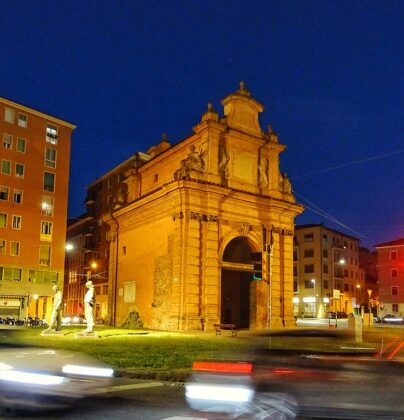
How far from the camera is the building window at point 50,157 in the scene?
216ft

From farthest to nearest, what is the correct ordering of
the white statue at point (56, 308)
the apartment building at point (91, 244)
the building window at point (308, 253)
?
1. the building window at point (308, 253)
2. the apartment building at point (91, 244)
3. the white statue at point (56, 308)

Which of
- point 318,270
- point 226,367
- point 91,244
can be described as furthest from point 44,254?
point 226,367

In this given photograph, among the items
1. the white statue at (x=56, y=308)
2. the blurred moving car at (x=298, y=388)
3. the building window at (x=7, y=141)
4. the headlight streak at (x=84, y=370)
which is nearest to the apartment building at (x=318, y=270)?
the building window at (x=7, y=141)

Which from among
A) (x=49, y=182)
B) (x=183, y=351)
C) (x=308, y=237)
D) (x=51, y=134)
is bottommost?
(x=183, y=351)

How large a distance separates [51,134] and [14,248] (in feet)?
49.9

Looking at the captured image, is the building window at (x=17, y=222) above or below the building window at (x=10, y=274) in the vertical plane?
above

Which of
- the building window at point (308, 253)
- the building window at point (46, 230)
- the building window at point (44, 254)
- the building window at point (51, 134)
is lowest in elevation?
the building window at point (44, 254)

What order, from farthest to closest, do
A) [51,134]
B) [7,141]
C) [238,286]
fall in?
[51,134]
[7,141]
[238,286]

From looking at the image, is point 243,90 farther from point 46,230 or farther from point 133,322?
point 46,230

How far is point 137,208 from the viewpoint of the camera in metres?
41.8

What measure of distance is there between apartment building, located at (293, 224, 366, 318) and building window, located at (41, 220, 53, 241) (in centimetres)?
5290

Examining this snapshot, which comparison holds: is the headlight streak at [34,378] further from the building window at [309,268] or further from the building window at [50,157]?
the building window at [309,268]

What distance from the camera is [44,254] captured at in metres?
63.4

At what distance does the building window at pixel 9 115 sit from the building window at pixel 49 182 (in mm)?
7455
